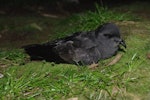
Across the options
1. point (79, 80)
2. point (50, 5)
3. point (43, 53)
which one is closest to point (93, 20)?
point (43, 53)

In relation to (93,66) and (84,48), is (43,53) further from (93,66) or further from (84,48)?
(93,66)

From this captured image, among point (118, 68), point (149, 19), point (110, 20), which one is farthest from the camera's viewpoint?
point (149, 19)

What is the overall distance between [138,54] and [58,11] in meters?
5.15

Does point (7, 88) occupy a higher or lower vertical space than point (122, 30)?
higher

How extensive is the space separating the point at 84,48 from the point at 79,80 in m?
0.74

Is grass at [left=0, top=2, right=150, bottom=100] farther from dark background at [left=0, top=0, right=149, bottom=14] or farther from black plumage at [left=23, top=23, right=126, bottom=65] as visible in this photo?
dark background at [left=0, top=0, right=149, bottom=14]

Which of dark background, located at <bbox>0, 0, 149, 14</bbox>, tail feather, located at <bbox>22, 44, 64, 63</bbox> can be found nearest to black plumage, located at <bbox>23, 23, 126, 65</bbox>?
tail feather, located at <bbox>22, 44, 64, 63</bbox>

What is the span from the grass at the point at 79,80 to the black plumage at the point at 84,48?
0.11 metres

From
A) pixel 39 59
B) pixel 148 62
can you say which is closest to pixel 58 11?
pixel 39 59

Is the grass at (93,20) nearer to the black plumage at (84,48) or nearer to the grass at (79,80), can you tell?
the black plumage at (84,48)

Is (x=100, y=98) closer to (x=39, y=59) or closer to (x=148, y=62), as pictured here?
(x=148, y=62)

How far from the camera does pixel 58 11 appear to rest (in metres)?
9.95

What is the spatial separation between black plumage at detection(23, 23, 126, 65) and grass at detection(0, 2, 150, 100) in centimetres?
11

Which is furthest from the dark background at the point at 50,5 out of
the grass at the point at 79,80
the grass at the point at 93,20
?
the grass at the point at 79,80
